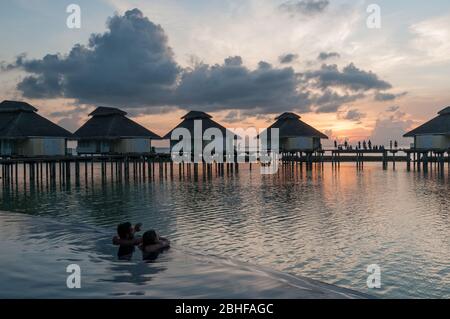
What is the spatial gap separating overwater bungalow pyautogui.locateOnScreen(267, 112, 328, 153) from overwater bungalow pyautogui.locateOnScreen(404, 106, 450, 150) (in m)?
10.8

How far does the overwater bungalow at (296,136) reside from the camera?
168 feet

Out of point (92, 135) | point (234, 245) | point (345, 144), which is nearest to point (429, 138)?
point (345, 144)

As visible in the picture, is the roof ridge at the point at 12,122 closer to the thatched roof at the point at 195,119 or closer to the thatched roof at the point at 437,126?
the thatched roof at the point at 195,119

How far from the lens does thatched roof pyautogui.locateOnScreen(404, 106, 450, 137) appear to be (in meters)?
44.4

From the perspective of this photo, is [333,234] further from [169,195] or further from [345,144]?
[345,144]

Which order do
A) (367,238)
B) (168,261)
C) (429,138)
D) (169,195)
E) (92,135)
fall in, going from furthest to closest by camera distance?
(429,138), (92,135), (169,195), (367,238), (168,261)

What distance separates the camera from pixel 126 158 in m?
41.5

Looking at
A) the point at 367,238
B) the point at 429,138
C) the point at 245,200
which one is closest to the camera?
the point at 367,238

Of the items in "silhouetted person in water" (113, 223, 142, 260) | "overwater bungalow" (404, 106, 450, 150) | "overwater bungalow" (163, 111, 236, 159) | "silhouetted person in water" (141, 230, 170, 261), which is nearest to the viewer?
"silhouetted person in water" (141, 230, 170, 261)

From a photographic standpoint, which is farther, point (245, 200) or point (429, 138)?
point (429, 138)

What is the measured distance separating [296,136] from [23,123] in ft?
97.5

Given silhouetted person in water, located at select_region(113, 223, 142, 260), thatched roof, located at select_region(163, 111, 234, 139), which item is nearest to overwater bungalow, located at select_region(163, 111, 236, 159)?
thatched roof, located at select_region(163, 111, 234, 139)

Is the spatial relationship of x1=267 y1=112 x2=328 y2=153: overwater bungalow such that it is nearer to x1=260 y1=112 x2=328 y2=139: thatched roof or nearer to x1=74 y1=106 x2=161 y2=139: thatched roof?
x1=260 y1=112 x2=328 y2=139: thatched roof
